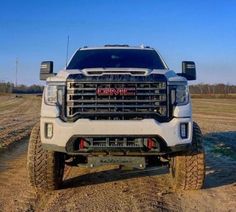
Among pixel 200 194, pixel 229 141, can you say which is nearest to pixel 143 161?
pixel 200 194

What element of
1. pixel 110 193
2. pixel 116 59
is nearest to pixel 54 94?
pixel 110 193

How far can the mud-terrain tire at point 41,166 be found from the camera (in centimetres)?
760

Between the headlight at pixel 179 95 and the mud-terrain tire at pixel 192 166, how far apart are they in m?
0.76

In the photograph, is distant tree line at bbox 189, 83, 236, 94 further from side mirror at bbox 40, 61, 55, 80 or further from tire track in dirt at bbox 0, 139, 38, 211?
side mirror at bbox 40, 61, 55, 80

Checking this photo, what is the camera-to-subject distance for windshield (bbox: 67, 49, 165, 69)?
29.3 ft

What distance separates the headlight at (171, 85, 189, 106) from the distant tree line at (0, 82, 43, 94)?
12543 cm

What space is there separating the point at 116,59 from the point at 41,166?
8.49ft

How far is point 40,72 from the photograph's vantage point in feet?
28.8

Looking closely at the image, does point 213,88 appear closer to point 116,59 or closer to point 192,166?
point 116,59

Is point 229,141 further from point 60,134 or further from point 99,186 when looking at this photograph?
point 60,134

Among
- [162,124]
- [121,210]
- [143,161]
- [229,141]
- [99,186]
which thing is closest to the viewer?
[121,210]

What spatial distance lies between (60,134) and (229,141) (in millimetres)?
10001

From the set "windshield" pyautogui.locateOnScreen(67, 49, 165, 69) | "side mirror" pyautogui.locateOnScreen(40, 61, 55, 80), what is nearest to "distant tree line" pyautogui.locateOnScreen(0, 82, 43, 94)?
"windshield" pyautogui.locateOnScreen(67, 49, 165, 69)

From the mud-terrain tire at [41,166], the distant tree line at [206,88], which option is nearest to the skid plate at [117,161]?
the mud-terrain tire at [41,166]
